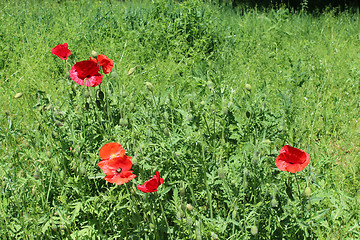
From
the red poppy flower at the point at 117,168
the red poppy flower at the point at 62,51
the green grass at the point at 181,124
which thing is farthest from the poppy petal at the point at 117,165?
the red poppy flower at the point at 62,51

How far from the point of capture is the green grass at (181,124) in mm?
1688

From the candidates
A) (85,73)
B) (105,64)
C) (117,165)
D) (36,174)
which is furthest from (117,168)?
(105,64)

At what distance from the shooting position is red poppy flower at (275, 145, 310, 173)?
54.8 inches

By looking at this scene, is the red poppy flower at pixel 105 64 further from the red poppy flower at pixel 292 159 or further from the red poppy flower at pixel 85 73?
the red poppy flower at pixel 292 159

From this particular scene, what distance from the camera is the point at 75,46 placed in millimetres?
4227

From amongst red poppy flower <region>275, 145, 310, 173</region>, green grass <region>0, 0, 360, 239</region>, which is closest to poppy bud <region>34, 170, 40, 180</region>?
green grass <region>0, 0, 360, 239</region>

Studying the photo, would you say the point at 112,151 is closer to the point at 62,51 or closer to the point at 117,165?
the point at 117,165

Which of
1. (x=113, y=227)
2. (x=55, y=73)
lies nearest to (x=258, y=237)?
(x=113, y=227)

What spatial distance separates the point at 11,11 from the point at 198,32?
3045mm

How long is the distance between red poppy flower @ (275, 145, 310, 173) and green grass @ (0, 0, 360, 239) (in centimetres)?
10

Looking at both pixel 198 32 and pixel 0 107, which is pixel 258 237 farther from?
pixel 198 32

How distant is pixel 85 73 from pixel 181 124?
64 cm

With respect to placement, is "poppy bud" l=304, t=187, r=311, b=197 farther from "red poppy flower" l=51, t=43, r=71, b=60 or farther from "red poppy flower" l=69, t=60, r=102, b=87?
"red poppy flower" l=51, t=43, r=71, b=60

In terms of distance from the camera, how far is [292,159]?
141 centimetres
